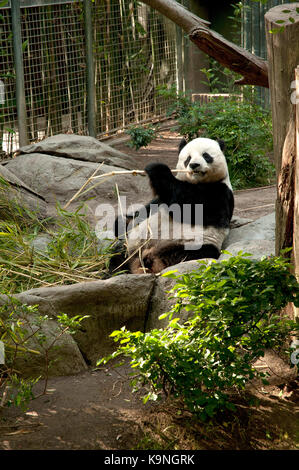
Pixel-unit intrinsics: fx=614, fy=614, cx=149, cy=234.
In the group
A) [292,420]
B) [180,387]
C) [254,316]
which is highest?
[254,316]

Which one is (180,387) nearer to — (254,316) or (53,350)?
(254,316)

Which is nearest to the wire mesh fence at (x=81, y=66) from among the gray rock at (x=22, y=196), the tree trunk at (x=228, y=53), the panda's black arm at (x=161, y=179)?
the gray rock at (x=22, y=196)

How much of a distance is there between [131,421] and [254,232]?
2.41 meters

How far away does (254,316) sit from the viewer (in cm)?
316

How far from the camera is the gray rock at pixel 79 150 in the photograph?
730 centimetres

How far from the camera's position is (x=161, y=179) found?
498 centimetres

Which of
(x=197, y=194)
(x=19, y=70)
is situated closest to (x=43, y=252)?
(x=197, y=194)

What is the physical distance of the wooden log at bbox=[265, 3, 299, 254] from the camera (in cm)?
339

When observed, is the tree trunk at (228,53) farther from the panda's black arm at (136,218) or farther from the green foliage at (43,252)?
the green foliage at (43,252)

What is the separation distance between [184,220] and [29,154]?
2.94 m

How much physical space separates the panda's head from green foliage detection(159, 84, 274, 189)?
A: 7.75 feet

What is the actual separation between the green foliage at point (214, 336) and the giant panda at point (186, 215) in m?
1.69
